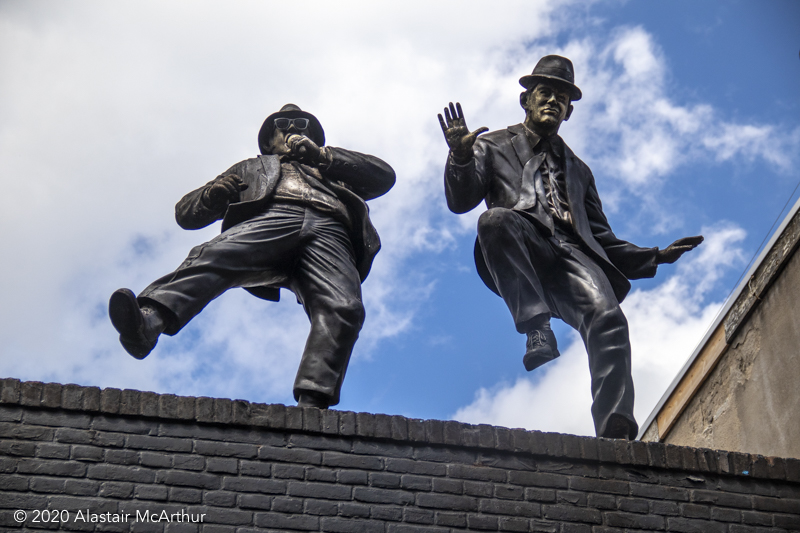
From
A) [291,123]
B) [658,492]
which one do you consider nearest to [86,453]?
[658,492]

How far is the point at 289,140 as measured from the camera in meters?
7.70

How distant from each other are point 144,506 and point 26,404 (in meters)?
Answer: 0.76

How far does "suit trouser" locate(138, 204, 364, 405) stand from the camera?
656 cm

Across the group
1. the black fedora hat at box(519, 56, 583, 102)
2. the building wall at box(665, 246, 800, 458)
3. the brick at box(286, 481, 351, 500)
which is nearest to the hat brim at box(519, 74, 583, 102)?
the black fedora hat at box(519, 56, 583, 102)

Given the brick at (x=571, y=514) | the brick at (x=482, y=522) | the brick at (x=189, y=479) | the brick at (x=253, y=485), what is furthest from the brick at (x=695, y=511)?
the brick at (x=189, y=479)

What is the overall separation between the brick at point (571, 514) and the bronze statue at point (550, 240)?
0.79 metres

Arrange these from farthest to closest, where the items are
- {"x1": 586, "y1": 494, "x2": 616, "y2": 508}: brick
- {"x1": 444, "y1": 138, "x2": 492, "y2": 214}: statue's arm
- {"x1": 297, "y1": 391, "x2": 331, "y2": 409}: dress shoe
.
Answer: {"x1": 444, "y1": 138, "x2": 492, "y2": 214}: statue's arm < {"x1": 297, "y1": 391, "x2": 331, "y2": 409}: dress shoe < {"x1": 586, "y1": 494, "x2": 616, "y2": 508}: brick

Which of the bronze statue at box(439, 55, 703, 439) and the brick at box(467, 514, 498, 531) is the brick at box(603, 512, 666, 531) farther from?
the bronze statue at box(439, 55, 703, 439)

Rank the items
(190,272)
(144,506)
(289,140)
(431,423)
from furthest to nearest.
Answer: (289,140) < (190,272) < (431,423) < (144,506)

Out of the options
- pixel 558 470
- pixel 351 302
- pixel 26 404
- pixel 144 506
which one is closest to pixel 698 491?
pixel 558 470

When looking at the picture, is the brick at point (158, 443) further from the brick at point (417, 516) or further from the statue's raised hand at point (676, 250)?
the statue's raised hand at point (676, 250)

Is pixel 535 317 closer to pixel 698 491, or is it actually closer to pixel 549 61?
pixel 698 491

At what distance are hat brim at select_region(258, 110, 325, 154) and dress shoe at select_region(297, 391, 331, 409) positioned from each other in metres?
2.12

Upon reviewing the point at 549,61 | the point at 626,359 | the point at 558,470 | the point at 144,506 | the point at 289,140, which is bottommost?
the point at 144,506
